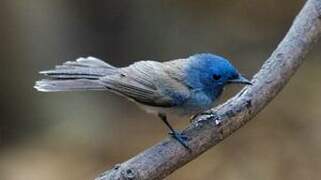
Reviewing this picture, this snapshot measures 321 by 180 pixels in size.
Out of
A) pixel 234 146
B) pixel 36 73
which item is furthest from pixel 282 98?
pixel 36 73

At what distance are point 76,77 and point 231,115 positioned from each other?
53 centimetres

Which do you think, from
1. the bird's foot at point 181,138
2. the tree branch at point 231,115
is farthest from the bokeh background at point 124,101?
the bird's foot at point 181,138

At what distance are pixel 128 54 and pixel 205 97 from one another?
2.60 meters

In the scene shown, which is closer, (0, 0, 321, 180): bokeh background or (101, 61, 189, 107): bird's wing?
(101, 61, 189, 107): bird's wing

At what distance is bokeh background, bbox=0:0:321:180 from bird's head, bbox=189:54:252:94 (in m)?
2.12

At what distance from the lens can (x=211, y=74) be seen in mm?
2469

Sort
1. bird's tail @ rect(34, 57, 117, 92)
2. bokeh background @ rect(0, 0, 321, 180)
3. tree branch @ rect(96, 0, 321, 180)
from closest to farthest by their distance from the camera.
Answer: tree branch @ rect(96, 0, 321, 180), bird's tail @ rect(34, 57, 117, 92), bokeh background @ rect(0, 0, 321, 180)

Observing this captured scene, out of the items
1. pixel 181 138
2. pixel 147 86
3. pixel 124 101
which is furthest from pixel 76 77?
pixel 124 101

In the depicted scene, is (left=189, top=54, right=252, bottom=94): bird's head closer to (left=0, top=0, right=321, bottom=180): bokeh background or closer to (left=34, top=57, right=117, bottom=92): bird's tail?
(left=34, top=57, right=117, bottom=92): bird's tail

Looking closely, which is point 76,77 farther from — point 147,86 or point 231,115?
point 231,115

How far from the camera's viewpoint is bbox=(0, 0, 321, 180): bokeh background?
462cm

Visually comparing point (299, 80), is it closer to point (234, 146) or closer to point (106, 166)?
point (234, 146)

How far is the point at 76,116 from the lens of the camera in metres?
4.88

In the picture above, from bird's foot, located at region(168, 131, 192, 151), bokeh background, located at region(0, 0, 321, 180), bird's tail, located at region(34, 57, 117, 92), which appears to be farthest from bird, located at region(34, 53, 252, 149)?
bokeh background, located at region(0, 0, 321, 180)
